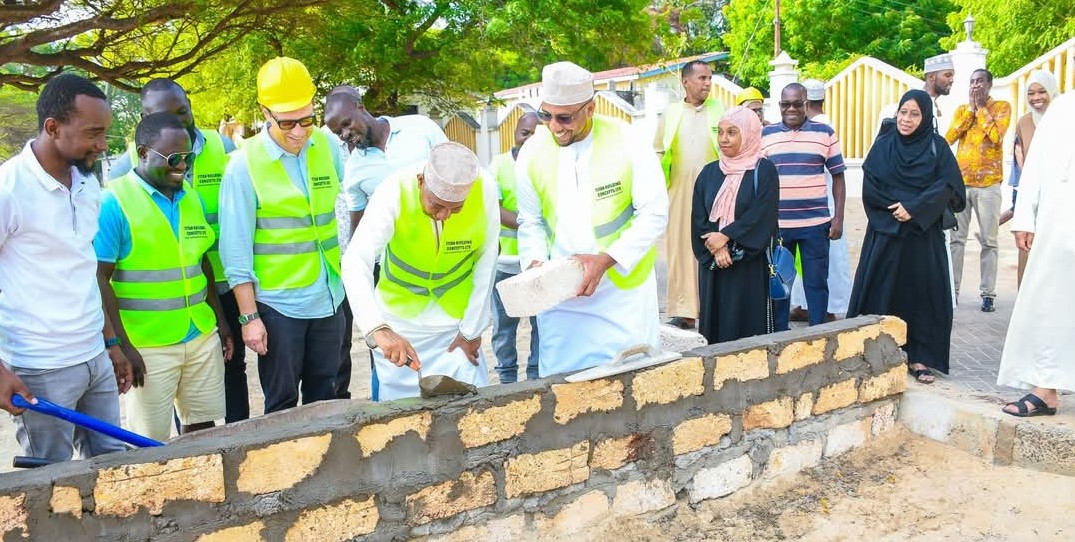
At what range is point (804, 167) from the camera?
6.15 metres

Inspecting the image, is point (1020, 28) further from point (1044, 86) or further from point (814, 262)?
point (814, 262)

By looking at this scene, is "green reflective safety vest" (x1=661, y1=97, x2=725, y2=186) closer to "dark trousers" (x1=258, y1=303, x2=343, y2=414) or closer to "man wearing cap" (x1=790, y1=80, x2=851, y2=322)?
"man wearing cap" (x1=790, y1=80, x2=851, y2=322)

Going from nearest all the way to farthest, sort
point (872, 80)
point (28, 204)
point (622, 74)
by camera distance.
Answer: point (28, 204)
point (872, 80)
point (622, 74)

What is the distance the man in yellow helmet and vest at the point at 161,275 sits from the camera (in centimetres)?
355

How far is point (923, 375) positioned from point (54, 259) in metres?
4.32

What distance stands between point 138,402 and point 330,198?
1.17m

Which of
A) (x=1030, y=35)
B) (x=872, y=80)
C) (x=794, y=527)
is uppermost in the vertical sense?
(x=1030, y=35)

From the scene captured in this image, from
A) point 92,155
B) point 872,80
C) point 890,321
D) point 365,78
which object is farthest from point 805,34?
point 92,155

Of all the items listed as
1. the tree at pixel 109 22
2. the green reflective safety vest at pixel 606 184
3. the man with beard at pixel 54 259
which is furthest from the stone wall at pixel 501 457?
the tree at pixel 109 22

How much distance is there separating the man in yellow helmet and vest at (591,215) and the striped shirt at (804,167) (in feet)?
8.40

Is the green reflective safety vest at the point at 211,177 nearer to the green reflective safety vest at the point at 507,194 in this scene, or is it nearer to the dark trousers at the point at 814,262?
the green reflective safety vest at the point at 507,194

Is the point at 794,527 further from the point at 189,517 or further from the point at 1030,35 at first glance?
the point at 1030,35

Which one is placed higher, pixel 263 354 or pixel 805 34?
pixel 805 34

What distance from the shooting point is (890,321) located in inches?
172
